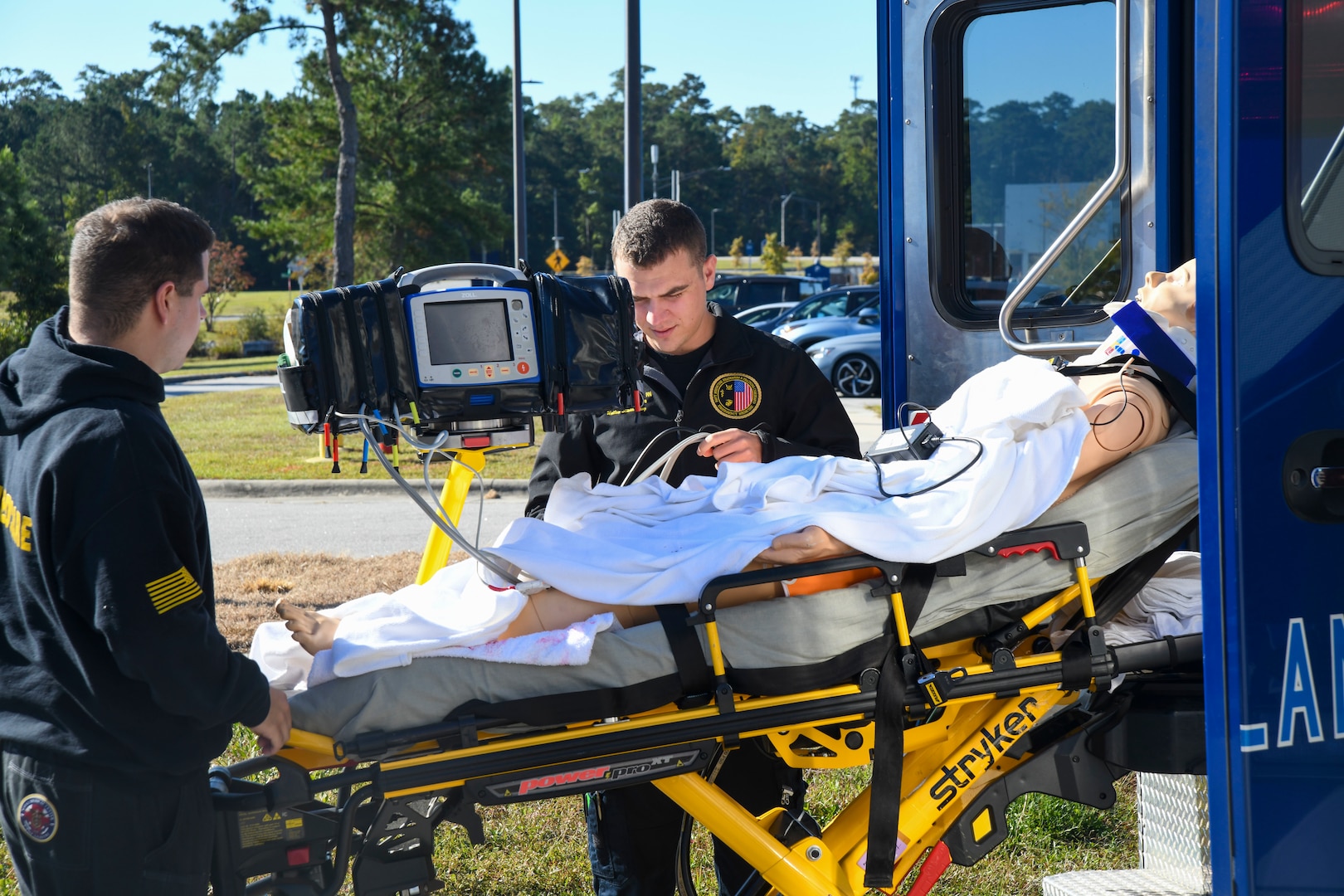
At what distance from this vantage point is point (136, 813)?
6.72 ft

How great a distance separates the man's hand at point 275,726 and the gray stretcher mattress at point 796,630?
3.1 inches

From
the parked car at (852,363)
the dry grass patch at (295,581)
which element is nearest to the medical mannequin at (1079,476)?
the dry grass patch at (295,581)

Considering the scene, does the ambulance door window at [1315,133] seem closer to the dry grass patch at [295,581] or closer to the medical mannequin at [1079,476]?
the medical mannequin at [1079,476]

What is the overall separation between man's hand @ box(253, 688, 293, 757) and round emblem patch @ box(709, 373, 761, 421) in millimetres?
1629

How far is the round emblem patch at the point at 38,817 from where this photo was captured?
2.03 m

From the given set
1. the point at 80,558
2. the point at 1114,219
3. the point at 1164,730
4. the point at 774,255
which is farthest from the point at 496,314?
the point at 774,255

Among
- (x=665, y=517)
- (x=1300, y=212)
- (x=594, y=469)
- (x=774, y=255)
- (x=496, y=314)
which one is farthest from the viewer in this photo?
(x=774, y=255)

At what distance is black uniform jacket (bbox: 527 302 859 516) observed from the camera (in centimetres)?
341

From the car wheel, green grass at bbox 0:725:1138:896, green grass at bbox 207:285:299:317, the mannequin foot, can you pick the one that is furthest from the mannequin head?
green grass at bbox 207:285:299:317

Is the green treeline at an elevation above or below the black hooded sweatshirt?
above

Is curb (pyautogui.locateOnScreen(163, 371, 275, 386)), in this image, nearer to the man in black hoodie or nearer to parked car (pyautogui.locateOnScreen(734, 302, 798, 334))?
parked car (pyautogui.locateOnScreen(734, 302, 798, 334))

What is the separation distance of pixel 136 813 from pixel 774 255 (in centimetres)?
6236

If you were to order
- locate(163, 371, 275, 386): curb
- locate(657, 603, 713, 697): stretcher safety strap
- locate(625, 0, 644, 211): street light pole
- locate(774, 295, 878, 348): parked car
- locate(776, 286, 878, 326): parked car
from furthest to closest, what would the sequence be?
locate(163, 371, 275, 386): curb, locate(776, 286, 878, 326): parked car, locate(774, 295, 878, 348): parked car, locate(625, 0, 644, 211): street light pole, locate(657, 603, 713, 697): stretcher safety strap

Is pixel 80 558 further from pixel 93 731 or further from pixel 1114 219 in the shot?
pixel 1114 219
